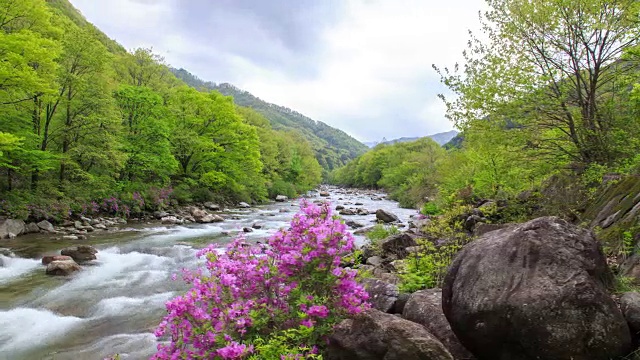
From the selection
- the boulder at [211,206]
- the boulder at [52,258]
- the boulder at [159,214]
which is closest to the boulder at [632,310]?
the boulder at [52,258]

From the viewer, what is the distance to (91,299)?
9.51 m

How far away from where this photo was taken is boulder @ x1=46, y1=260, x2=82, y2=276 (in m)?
11.2

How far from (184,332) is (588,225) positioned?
823 centimetres

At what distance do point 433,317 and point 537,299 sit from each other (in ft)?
4.63

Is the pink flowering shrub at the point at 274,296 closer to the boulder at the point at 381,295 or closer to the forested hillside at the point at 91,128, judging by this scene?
the boulder at the point at 381,295

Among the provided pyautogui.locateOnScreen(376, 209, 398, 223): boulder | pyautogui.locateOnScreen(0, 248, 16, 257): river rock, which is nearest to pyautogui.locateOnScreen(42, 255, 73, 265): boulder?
pyautogui.locateOnScreen(0, 248, 16, 257): river rock

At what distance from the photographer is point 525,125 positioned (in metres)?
10.6

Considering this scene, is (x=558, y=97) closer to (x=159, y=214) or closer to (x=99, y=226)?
(x=99, y=226)

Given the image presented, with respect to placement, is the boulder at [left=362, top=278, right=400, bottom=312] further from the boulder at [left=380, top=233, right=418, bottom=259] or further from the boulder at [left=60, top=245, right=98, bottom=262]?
the boulder at [left=60, top=245, right=98, bottom=262]

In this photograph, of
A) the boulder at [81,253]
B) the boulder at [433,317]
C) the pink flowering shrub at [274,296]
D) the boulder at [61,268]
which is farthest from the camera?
the boulder at [81,253]

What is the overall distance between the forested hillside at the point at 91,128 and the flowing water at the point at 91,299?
16.4ft

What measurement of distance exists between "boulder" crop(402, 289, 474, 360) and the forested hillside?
48.5ft

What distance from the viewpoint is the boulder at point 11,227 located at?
1527 cm

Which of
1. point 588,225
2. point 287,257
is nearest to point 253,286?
point 287,257
